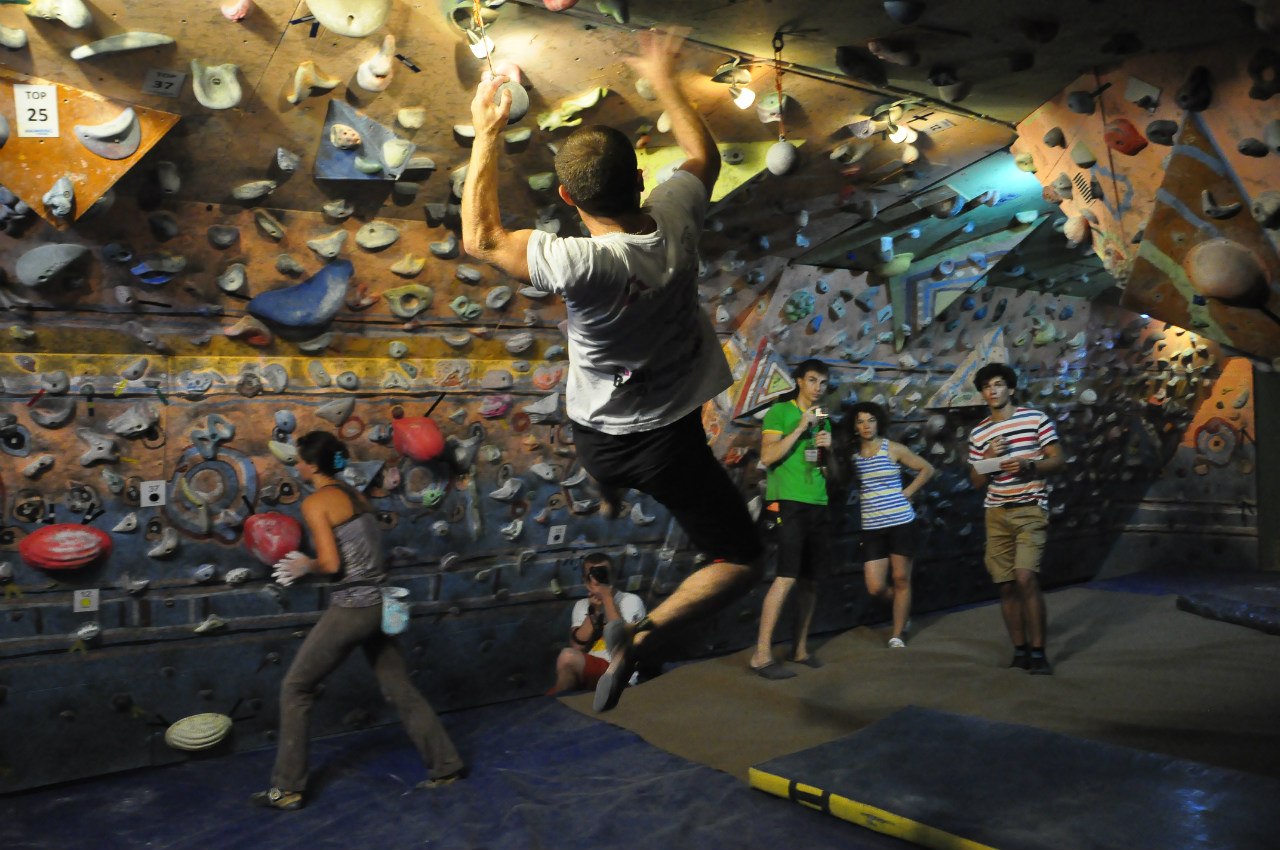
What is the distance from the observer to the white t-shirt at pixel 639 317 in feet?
7.64

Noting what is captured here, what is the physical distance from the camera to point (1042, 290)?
7.27 m

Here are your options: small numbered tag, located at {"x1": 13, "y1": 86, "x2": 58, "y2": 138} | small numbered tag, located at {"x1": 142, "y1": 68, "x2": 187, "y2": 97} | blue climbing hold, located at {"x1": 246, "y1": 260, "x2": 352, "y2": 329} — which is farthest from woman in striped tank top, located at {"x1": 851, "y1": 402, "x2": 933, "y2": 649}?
small numbered tag, located at {"x1": 13, "y1": 86, "x2": 58, "y2": 138}

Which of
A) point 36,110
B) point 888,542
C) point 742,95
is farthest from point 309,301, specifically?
point 888,542

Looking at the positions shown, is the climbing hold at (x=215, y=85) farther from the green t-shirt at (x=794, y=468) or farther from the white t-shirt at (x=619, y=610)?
the green t-shirt at (x=794, y=468)

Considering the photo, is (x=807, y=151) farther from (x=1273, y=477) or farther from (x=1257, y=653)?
(x=1257, y=653)

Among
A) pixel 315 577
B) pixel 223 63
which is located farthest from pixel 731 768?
pixel 223 63

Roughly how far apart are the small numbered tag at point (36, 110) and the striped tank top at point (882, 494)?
431 cm

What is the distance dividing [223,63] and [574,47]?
1167 mm

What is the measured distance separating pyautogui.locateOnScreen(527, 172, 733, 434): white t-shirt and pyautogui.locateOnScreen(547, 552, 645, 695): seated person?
280cm

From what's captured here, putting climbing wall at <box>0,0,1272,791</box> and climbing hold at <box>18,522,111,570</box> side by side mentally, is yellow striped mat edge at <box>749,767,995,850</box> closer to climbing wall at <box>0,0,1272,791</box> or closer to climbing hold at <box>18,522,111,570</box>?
climbing wall at <box>0,0,1272,791</box>

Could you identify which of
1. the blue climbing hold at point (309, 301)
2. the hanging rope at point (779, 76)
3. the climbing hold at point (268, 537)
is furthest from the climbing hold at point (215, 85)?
the hanging rope at point (779, 76)

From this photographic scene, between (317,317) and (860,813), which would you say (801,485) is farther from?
(317,317)

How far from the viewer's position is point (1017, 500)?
517 centimetres

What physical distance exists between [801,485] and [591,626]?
1.39 meters
